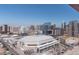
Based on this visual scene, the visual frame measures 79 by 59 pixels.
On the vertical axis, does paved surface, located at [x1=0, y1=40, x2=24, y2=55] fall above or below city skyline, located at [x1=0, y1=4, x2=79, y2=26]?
below

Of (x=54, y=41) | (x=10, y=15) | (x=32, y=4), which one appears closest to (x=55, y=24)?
(x=54, y=41)

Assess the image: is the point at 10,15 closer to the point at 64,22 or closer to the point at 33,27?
the point at 33,27

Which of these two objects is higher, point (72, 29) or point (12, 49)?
point (72, 29)

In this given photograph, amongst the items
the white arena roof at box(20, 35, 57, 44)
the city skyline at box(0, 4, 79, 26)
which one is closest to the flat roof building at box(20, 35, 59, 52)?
the white arena roof at box(20, 35, 57, 44)

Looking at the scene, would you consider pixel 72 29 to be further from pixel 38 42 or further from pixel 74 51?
pixel 38 42

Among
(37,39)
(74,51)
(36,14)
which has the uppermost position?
(36,14)

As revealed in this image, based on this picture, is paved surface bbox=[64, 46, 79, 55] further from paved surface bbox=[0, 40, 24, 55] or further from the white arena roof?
paved surface bbox=[0, 40, 24, 55]

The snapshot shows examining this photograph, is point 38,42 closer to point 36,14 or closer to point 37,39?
point 37,39

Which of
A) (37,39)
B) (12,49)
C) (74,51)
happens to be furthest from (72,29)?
(12,49)
